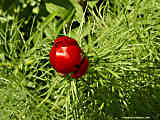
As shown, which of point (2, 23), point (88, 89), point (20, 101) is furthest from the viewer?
point (2, 23)

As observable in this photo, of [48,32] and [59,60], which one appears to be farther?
[48,32]

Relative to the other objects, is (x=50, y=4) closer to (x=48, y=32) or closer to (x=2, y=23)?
(x=48, y=32)

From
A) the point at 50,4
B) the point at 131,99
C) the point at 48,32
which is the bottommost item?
the point at 131,99

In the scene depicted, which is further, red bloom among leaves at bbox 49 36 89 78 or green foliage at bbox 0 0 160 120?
green foliage at bbox 0 0 160 120

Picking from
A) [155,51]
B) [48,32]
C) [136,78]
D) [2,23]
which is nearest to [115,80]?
[136,78]

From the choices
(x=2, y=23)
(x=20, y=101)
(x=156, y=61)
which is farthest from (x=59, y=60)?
(x=2, y=23)

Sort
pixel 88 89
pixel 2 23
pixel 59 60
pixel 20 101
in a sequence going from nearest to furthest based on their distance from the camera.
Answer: pixel 59 60 → pixel 88 89 → pixel 20 101 → pixel 2 23

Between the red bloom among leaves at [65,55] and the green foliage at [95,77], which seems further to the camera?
the green foliage at [95,77]

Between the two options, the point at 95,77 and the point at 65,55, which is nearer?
the point at 65,55

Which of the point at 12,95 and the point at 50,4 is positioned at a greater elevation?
the point at 50,4

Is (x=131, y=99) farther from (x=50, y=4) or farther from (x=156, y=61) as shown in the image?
(x=50, y=4)
